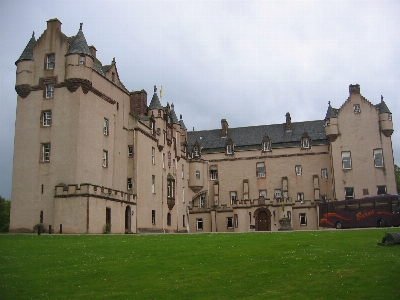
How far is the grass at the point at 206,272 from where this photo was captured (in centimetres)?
1478

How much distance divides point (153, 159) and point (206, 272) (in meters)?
39.7

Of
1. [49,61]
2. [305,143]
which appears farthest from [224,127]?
[49,61]

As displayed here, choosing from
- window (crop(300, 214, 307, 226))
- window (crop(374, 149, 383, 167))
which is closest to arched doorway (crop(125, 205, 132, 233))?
window (crop(300, 214, 307, 226))

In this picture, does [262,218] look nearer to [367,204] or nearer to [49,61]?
[367,204]

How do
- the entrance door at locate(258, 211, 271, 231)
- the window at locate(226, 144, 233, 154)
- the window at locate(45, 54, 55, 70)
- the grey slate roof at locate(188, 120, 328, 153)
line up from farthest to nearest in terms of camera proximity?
the window at locate(226, 144, 233, 154) → the grey slate roof at locate(188, 120, 328, 153) → the entrance door at locate(258, 211, 271, 231) → the window at locate(45, 54, 55, 70)

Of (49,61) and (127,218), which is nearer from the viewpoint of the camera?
(49,61)

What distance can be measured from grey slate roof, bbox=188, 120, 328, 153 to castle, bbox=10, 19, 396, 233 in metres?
0.18

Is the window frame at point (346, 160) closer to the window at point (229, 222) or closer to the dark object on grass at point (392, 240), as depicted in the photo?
the window at point (229, 222)

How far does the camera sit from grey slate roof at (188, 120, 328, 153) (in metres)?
71.5

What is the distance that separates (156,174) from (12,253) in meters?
34.9

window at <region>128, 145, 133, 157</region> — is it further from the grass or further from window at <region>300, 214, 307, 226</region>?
the grass

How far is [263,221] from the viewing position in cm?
6278

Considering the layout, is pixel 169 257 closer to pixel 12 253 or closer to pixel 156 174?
pixel 12 253

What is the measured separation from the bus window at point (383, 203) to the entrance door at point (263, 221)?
1666 centimetres
